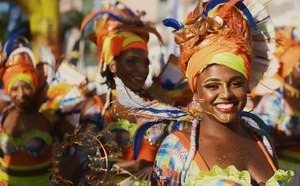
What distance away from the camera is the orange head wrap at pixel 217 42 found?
3.91 m

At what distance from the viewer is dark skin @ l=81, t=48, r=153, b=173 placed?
6046mm

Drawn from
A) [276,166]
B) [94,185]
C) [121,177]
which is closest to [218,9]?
[276,166]

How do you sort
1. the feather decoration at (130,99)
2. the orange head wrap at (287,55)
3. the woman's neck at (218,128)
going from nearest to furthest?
the woman's neck at (218,128), the feather decoration at (130,99), the orange head wrap at (287,55)

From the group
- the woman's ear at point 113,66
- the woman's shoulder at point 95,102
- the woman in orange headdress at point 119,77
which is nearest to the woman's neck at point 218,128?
the woman in orange headdress at point 119,77

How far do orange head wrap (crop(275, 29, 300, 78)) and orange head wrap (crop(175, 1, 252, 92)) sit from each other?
11.3 ft

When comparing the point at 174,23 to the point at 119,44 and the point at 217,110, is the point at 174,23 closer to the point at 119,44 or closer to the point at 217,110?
the point at 217,110

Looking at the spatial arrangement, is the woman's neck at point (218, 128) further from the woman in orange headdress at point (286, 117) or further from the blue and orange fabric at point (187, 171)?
the woman in orange headdress at point (286, 117)

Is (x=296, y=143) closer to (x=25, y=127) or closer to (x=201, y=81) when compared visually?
(x=25, y=127)

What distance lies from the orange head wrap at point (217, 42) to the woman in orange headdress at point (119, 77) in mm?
1420

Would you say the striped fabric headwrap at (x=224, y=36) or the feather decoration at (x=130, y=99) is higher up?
the striped fabric headwrap at (x=224, y=36)

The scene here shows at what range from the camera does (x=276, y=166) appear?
161 inches

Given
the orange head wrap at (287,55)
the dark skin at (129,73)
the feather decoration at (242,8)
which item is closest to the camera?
the feather decoration at (242,8)

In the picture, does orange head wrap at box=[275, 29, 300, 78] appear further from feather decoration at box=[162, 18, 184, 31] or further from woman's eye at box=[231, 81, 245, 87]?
woman's eye at box=[231, 81, 245, 87]

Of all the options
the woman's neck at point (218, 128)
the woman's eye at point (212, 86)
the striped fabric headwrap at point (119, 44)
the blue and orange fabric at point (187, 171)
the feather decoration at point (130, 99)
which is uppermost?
the striped fabric headwrap at point (119, 44)
